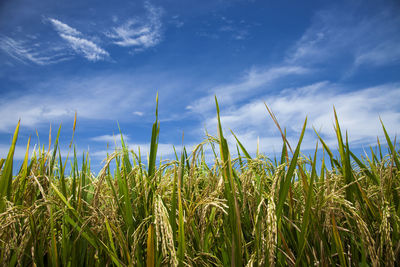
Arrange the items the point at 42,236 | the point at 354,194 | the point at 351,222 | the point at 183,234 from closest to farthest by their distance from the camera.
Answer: the point at 183,234 < the point at 42,236 < the point at 351,222 < the point at 354,194

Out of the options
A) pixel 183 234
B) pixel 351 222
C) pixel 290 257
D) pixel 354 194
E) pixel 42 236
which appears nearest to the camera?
pixel 183 234

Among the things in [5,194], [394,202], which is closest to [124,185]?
[5,194]

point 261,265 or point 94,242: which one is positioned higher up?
point 94,242

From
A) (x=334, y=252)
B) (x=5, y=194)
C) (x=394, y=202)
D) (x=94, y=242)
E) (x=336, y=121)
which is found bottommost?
(x=334, y=252)

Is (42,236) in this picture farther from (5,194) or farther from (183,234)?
(183,234)

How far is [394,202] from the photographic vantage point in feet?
7.43

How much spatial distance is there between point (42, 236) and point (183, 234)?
3.51 ft

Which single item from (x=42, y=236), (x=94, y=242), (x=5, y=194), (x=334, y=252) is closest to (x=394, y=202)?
(x=334, y=252)

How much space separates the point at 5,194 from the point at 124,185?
3.53ft

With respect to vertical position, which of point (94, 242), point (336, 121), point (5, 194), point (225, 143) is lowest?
point (94, 242)

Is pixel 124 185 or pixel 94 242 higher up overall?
pixel 124 185

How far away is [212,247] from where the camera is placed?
6.77ft

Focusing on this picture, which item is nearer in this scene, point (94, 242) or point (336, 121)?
point (94, 242)

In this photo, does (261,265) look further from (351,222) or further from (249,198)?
(351,222)
